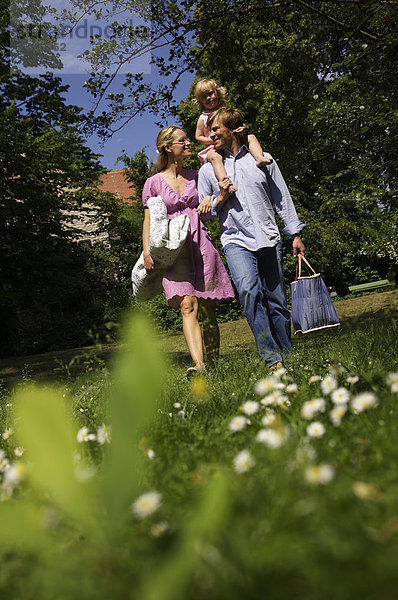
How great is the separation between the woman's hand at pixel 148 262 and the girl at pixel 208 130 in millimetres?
938

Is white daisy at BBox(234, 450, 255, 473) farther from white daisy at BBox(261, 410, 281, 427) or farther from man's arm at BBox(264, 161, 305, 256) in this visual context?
man's arm at BBox(264, 161, 305, 256)

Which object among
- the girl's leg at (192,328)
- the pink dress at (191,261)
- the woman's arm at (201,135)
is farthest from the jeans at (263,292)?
the woman's arm at (201,135)

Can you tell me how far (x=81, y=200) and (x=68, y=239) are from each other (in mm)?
1753

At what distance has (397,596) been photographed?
1.96 ft

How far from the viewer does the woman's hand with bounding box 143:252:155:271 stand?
4281 mm

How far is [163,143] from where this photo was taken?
4398 millimetres

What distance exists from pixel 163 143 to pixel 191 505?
390cm

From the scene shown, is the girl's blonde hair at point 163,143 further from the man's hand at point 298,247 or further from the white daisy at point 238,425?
the white daisy at point 238,425

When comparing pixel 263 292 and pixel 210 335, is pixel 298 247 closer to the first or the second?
pixel 263 292

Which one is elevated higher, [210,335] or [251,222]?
[251,222]

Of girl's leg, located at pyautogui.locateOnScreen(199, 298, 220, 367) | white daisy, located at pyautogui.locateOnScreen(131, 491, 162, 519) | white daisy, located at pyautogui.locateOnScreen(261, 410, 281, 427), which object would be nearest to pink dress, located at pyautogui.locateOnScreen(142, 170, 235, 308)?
girl's leg, located at pyautogui.locateOnScreen(199, 298, 220, 367)

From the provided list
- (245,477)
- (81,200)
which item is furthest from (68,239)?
(245,477)

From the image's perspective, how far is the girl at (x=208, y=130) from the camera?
13.0 ft

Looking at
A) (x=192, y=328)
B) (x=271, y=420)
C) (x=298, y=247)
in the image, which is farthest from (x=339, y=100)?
(x=271, y=420)
